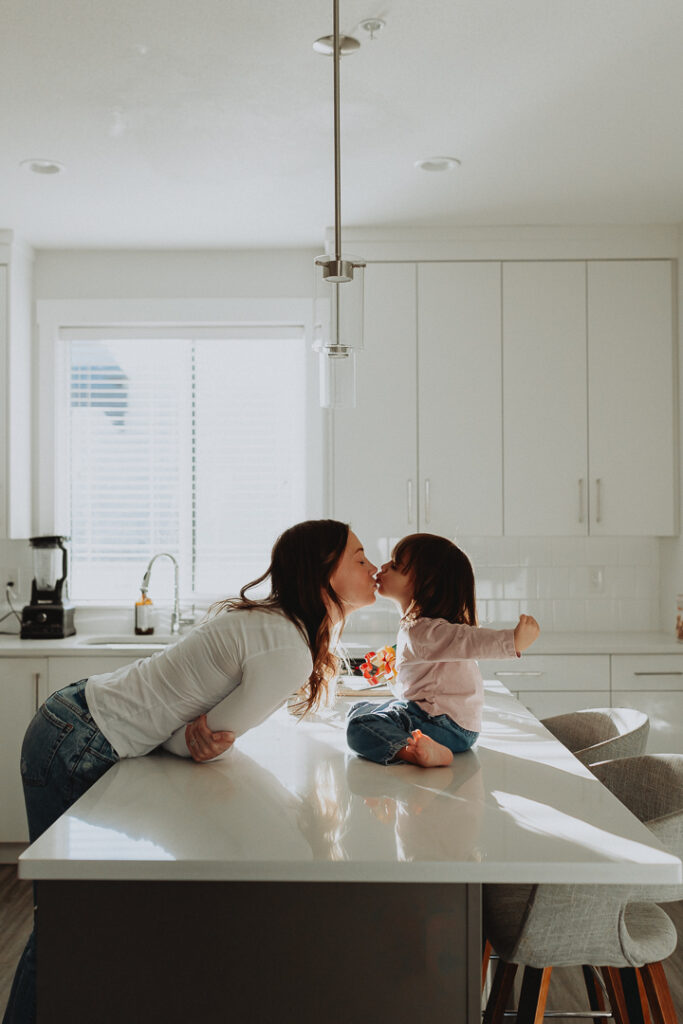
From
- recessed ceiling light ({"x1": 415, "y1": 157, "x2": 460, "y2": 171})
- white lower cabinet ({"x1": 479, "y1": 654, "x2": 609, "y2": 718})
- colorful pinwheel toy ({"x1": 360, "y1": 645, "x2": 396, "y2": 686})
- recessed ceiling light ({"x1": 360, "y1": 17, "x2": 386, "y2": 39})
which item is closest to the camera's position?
recessed ceiling light ({"x1": 360, "y1": 17, "x2": 386, "y2": 39})

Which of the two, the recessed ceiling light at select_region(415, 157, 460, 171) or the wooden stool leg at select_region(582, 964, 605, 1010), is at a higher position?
the recessed ceiling light at select_region(415, 157, 460, 171)

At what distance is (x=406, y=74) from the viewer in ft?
8.75

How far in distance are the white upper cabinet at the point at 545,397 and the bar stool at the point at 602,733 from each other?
59.6 inches

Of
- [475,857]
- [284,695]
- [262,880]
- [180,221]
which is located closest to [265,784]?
[284,695]

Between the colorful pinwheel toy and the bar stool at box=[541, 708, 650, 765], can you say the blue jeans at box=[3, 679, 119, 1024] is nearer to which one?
the colorful pinwheel toy

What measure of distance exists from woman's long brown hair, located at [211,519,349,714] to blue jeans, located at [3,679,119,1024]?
1.17ft

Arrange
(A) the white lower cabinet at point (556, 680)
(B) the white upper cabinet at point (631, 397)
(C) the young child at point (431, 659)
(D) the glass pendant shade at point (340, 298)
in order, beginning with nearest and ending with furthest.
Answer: (C) the young child at point (431, 659)
(D) the glass pendant shade at point (340, 298)
(A) the white lower cabinet at point (556, 680)
(B) the white upper cabinet at point (631, 397)

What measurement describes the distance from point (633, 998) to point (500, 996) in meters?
0.29

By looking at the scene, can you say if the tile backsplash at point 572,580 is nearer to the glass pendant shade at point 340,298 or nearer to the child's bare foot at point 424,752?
the glass pendant shade at point 340,298

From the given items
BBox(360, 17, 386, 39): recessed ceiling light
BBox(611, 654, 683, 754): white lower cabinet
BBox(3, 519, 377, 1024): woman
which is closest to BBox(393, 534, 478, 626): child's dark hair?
BBox(3, 519, 377, 1024): woman

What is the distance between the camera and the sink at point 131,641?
13.3 ft

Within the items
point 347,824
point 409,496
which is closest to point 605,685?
point 409,496

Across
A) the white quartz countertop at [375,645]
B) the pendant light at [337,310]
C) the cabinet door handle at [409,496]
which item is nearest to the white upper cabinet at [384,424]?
the cabinet door handle at [409,496]

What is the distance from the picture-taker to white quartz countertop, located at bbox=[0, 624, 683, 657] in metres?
3.89
